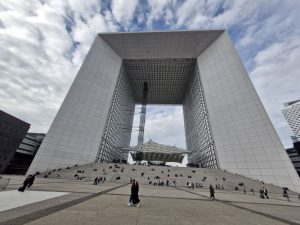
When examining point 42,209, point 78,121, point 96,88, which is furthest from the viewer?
point 96,88

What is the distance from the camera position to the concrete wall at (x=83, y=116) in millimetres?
35800

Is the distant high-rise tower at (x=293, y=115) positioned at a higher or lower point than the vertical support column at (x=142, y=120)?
higher

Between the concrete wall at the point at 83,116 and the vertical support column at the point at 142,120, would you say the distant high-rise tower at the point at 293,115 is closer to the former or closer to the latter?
the vertical support column at the point at 142,120

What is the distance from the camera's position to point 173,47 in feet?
176

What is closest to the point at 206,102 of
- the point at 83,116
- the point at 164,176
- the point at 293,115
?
the point at 164,176

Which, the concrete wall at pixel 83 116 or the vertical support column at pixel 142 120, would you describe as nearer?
the concrete wall at pixel 83 116

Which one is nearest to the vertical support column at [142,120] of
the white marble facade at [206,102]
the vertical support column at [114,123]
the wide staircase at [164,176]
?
the vertical support column at [114,123]

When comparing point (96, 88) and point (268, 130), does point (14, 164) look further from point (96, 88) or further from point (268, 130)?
point (268, 130)

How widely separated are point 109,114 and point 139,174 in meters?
23.8

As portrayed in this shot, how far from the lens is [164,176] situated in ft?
104

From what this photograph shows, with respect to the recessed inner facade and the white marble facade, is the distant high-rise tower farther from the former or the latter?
the white marble facade

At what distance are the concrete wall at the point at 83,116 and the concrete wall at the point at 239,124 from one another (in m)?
32.2

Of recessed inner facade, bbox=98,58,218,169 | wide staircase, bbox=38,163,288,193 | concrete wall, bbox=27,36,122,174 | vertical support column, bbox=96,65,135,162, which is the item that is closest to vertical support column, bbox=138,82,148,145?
recessed inner facade, bbox=98,58,218,169

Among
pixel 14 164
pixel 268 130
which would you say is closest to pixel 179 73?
pixel 268 130
